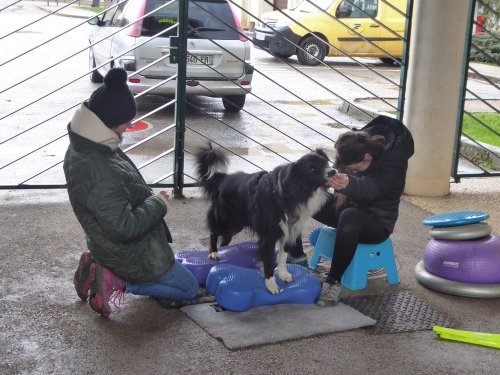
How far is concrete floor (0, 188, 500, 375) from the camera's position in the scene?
3.83 meters

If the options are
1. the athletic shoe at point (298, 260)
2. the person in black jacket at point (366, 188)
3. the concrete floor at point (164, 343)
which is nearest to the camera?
the concrete floor at point (164, 343)

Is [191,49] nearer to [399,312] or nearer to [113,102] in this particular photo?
[113,102]

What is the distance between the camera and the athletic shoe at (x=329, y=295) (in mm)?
4609

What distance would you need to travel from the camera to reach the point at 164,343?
4.07m

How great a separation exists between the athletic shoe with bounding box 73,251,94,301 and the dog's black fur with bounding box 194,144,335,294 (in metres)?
0.96

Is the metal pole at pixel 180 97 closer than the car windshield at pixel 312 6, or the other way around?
the metal pole at pixel 180 97

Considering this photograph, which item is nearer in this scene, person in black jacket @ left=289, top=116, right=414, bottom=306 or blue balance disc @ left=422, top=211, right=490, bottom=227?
person in black jacket @ left=289, top=116, right=414, bottom=306

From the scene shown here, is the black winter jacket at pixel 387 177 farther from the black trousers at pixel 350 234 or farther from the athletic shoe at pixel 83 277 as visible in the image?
the athletic shoe at pixel 83 277

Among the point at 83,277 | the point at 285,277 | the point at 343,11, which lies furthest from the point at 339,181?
the point at 343,11

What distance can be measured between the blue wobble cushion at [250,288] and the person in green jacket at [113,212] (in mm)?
199

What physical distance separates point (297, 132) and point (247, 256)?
5809 millimetres

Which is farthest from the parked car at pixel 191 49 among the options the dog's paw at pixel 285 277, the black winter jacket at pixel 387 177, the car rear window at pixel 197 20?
the dog's paw at pixel 285 277

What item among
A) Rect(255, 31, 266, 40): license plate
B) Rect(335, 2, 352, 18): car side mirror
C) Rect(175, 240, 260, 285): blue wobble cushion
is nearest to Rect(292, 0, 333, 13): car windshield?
Rect(335, 2, 352, 18): car side mirror

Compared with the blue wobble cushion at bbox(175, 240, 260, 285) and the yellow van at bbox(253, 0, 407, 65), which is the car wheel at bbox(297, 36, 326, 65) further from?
the blue wobble cushion at bbox(175, 240, 260, 285)
